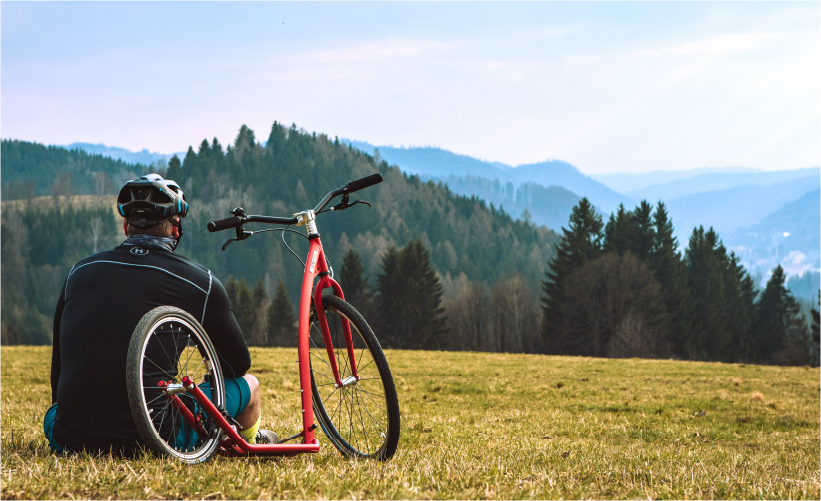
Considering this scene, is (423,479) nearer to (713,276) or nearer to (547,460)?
(547,460)

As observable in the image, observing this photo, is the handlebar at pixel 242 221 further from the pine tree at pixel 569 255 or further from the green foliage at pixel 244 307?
the green foliage at pixel 244 307

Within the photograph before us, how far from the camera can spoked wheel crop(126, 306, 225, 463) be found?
12.6ft

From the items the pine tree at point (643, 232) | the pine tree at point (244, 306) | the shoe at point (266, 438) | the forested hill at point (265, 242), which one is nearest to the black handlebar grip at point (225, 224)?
the shoe at point (266, 438)

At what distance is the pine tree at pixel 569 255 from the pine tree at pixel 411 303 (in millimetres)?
12622

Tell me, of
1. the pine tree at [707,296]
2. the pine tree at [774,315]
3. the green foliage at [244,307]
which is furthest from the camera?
the green foliage at [244,307]

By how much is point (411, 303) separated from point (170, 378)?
237ft

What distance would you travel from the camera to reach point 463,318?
91.5 metres

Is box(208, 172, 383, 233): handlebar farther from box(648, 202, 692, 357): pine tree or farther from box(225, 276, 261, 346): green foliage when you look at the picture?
box(225, 276, 261, 346): green foliage

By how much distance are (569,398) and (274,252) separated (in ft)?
484

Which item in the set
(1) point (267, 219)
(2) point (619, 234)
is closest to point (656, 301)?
(2) point (619, 234)

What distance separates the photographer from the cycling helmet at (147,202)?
14.9 feet

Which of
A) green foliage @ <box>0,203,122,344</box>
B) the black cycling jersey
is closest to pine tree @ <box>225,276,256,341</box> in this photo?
green foliage @ <box>0,203,122,344</box>

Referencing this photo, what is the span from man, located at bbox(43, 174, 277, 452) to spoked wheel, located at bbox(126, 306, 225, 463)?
169 millimetres

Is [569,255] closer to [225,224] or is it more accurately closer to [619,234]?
[619,234]
